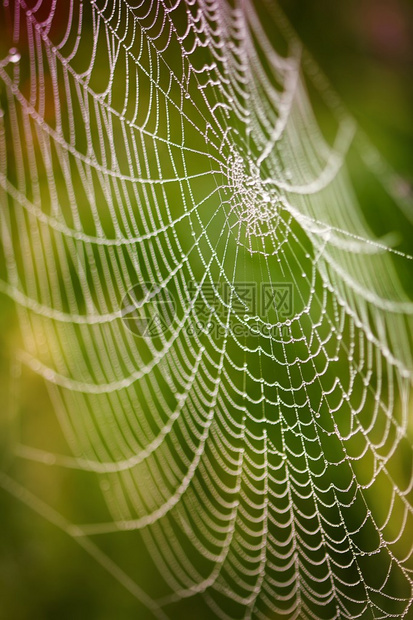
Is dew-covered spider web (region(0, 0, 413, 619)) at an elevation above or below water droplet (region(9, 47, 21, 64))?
below

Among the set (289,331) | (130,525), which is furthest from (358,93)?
(130,525)

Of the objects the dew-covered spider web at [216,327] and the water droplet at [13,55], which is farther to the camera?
the dew-covered spider web at [216,327]

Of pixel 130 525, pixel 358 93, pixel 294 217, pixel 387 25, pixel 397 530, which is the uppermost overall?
pixel 387 25

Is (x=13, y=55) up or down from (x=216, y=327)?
up

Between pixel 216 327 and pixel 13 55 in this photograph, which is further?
pixel 216 327

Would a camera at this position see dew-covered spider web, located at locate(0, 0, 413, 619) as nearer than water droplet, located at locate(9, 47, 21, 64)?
No

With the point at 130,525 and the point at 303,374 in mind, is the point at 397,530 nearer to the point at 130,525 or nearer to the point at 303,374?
the point at 303,374

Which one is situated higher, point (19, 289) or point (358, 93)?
point (358, 93)

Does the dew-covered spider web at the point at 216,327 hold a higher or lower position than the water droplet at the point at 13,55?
lower
